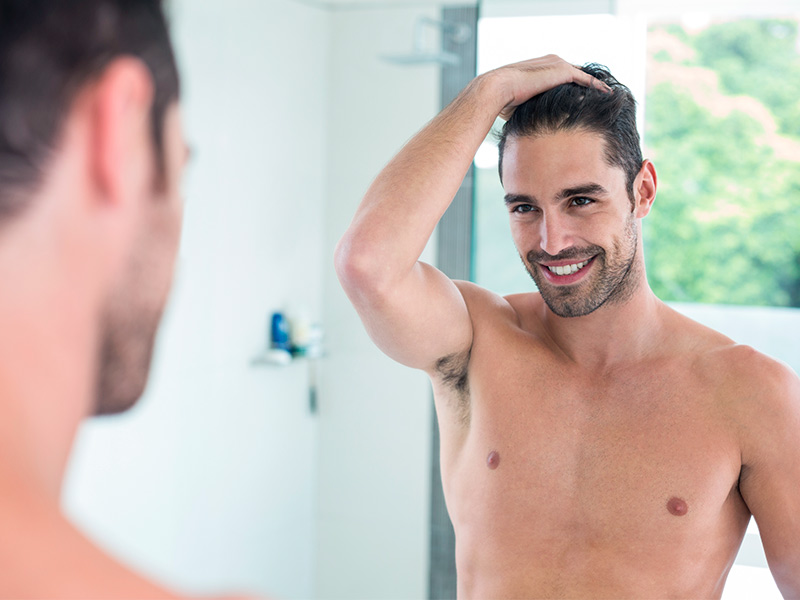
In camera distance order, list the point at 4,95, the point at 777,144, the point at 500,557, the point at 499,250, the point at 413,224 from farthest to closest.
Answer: the point at 777,144 < the point at 499,250 < the point at 500,557 < the point at 413,224 < the point at 4,95

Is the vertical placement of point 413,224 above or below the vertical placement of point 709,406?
above

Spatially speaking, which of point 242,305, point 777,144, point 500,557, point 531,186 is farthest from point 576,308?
point 777,144

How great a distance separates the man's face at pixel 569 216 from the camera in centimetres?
118

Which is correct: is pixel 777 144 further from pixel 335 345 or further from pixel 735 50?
pixel 335 345

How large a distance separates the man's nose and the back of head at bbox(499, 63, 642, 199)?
0.14 m

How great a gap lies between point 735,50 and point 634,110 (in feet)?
18.9

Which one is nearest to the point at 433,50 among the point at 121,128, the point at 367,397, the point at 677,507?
the point at 367,397

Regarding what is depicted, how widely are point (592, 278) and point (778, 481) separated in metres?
0.40

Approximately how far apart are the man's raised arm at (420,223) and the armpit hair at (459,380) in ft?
0.12

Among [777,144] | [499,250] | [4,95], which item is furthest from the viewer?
[777,144]

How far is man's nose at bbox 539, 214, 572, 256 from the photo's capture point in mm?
1169

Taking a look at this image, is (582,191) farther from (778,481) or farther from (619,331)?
(778,481)

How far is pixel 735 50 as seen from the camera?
6.27m

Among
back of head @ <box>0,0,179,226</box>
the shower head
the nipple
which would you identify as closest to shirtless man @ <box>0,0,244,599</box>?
back of head @ <box>0,0,179,226</box>
